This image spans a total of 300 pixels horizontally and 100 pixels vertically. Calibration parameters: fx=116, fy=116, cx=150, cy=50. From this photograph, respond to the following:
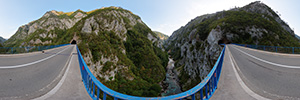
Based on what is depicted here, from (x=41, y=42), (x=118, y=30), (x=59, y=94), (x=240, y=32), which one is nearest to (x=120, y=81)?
(x=118, y=30)

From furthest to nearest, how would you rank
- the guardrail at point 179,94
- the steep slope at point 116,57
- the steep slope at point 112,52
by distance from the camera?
the steep slope at point 112,52 < the steep slope at point 116,57 < the guardrail at point 179,94

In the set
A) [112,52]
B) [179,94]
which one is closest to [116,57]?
[112,52]

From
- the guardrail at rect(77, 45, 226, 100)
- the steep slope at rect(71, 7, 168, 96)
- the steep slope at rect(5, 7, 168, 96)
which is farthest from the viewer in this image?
the steep slope at rect(5, 7, 168, 96)

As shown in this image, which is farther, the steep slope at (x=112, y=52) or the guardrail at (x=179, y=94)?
the steep slope at (x=112, y=52)

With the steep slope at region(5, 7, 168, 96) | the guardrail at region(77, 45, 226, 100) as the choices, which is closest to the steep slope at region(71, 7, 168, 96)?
the steep slope at region(5, 7, 168, 96)

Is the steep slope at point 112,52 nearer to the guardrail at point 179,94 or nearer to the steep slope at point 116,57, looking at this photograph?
the steep slope at point 116,57

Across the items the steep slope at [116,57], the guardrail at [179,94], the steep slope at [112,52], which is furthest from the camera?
the steep slope at [112,52]

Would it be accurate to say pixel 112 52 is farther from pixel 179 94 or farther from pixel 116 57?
pixel 179 94

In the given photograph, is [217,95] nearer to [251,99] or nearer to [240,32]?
[251,99]

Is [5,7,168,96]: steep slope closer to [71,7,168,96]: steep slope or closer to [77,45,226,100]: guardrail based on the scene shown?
[71,7,168,96]: steep slope

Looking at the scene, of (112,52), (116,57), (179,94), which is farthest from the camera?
(116,57)

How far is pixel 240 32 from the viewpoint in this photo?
4984 cm

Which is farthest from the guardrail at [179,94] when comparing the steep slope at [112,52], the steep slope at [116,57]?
the steep slope at [116,57]

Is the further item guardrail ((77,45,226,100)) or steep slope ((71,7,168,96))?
steep slope ((71,7,168,96))
